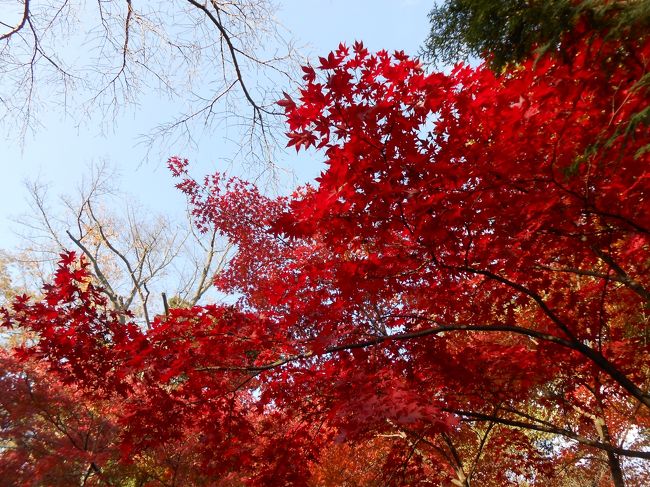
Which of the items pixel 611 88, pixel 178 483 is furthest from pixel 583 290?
pixel 178 483

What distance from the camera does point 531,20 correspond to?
2471 mm

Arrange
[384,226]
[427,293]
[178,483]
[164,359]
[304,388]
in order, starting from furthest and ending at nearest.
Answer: [178,483], [304,388], [427,293], [164,359], [384,226]

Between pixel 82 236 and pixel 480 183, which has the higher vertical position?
pixel 82 236

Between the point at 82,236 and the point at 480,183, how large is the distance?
14.0 metres

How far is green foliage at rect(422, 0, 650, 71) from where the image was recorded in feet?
6.74

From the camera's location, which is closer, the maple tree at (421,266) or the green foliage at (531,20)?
the green foliage at (531,20)

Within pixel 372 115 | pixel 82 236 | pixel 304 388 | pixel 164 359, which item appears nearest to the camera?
pixel 372 115

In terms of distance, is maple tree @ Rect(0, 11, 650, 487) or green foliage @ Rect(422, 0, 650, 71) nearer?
green foliage @ Rect(422, 0, 650, 71)

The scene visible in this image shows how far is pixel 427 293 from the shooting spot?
4438 mm

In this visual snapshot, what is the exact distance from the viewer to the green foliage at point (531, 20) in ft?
6.74

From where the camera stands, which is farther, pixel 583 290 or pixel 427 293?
pixel 583 290

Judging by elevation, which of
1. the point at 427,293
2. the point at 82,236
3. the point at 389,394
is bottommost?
the point at 389,394

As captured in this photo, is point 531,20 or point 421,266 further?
point 421,266

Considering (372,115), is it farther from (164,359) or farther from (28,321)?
(28,321)
